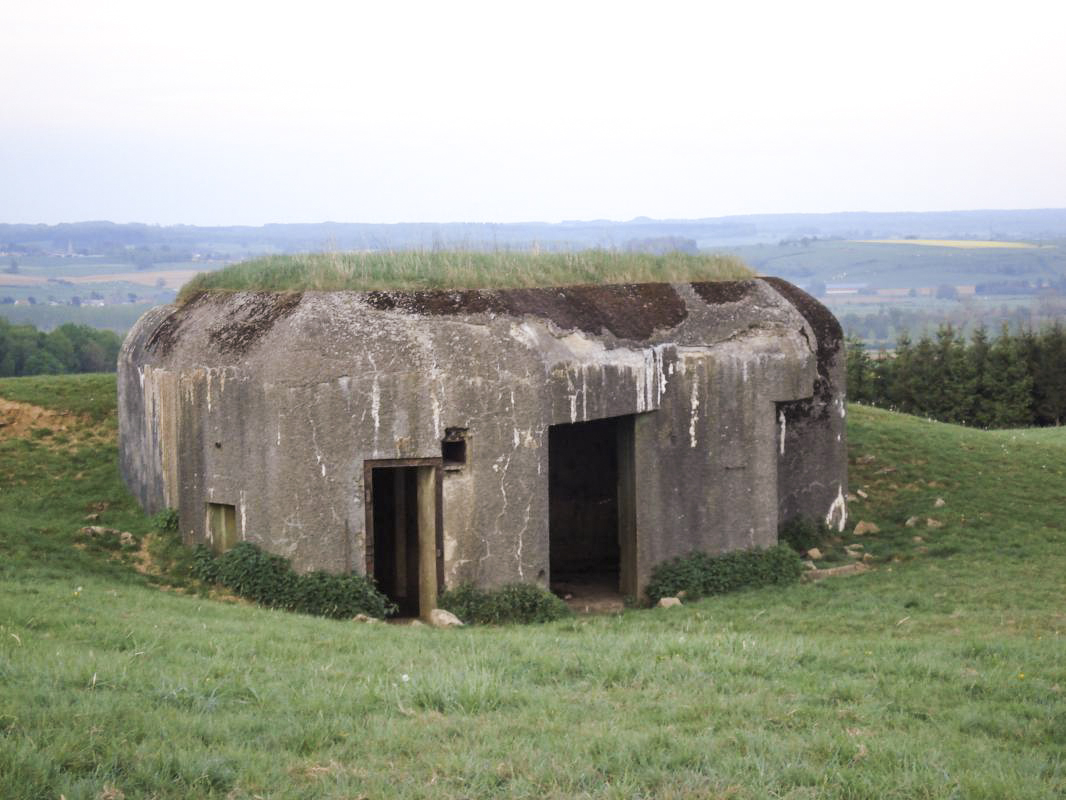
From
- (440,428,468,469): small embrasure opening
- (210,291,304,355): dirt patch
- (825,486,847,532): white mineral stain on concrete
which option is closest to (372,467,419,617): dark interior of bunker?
(440,428,468,469): small embrasure opening

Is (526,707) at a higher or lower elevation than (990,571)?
higher

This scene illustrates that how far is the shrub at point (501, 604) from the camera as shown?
13125mm

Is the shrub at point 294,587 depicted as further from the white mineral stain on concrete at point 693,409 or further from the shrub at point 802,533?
the shrub at point 802,533

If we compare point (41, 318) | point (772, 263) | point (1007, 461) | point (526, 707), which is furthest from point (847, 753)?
point (772, 263)

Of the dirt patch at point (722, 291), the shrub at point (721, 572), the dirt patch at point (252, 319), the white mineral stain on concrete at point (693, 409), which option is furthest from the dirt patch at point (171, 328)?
the shrub at point (721, 572)

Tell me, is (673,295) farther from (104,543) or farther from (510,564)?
(104,543)

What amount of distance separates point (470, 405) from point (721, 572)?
355cm

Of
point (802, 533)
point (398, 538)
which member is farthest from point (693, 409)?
point (398, 538)

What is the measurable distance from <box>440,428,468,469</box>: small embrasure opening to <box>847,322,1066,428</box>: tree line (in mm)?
21109

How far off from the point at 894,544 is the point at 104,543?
924 cm

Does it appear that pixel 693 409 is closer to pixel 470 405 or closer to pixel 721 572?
pixel 721 572

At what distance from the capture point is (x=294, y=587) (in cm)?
1312

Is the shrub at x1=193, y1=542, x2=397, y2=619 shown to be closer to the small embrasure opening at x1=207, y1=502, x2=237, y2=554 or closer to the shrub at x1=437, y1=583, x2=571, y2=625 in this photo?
the small embrasure opening at x1=207, y1=502, x2=237, y2=554

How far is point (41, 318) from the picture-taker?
73.1 metres
